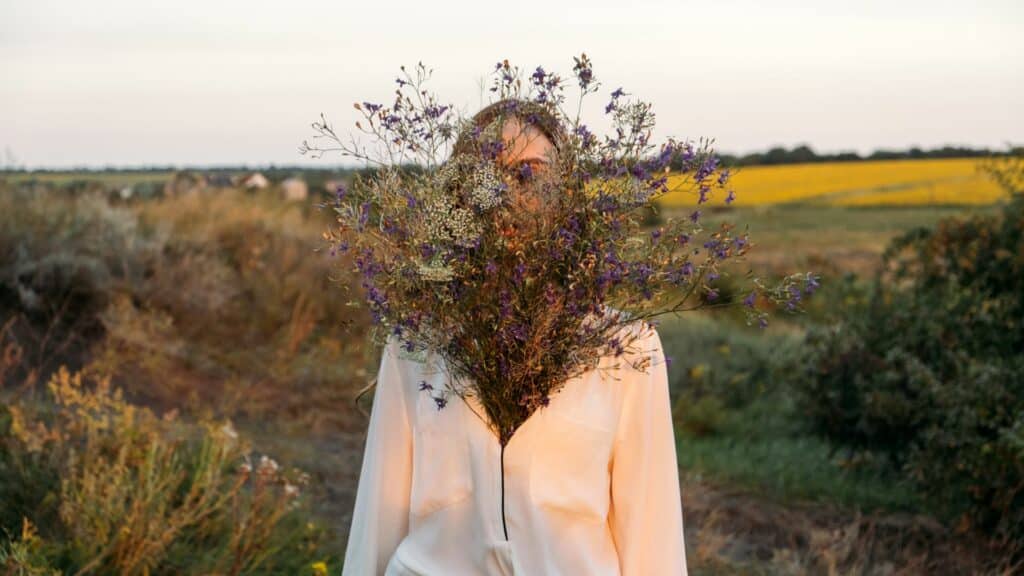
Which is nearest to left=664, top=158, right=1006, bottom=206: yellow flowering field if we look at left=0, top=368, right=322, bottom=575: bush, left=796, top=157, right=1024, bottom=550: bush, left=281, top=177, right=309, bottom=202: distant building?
left=281, top=177, right=309, bottom=202: distant building

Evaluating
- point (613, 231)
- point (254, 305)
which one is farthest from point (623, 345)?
point (254, 305)

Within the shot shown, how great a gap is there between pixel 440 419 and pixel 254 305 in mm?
9649

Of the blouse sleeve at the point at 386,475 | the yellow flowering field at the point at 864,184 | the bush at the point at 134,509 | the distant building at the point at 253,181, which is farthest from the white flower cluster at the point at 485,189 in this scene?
the yellow flowering field at the point at 864,184

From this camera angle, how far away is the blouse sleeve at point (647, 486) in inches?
120

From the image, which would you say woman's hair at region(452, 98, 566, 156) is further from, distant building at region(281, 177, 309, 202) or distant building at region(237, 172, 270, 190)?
A: distant building at region(281, 177, 309, 202)

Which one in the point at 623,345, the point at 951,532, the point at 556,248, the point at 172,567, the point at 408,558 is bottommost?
the point at 951,532

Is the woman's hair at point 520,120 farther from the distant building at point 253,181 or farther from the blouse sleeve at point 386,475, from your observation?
the distant building at point 253,181

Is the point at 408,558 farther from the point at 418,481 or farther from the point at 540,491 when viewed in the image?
the point at 540,491

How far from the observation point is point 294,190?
16.6 m

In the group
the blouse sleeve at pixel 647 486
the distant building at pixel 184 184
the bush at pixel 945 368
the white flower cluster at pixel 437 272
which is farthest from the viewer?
the distant building at pixel 184 184

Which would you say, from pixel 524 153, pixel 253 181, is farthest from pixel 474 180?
pixel 253 181

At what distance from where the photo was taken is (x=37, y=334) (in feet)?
34.1

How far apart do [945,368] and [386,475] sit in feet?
21.6

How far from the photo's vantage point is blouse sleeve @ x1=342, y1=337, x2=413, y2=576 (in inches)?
125
